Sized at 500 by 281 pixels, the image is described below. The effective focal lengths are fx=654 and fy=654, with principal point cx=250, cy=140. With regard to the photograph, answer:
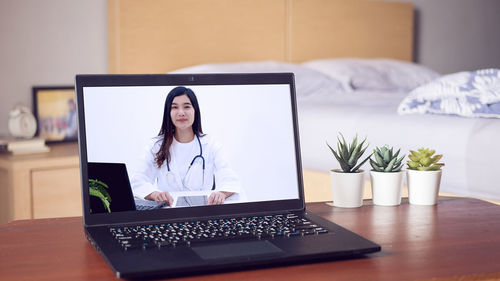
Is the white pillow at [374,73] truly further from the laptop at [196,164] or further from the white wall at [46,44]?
the laptop at [196,164]

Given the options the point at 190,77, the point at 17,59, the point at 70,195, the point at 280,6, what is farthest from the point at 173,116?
the point at 280,6

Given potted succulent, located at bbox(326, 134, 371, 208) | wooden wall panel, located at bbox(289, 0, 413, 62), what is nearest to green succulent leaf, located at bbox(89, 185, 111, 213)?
potted succulent, located at bbox(326, 134, 371, 208)

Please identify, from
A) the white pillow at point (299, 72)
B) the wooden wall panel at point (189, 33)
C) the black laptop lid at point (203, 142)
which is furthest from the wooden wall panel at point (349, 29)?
the black laptop lid at point (203, 142)

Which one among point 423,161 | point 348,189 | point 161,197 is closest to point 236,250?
point 161,197

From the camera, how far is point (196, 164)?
3.31 feet

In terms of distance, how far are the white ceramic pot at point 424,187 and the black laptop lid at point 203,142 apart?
9.6 inches

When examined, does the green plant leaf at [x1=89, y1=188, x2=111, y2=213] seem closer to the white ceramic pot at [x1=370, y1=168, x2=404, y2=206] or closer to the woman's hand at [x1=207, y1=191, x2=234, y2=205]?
the woman's hand at [x1=207, y1=191, x2=234, y2=205]

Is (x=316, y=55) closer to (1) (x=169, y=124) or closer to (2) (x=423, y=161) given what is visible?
(2) (x=423, y=161)

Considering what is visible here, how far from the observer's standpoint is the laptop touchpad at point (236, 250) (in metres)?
0.79

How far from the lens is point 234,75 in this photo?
3.50ft

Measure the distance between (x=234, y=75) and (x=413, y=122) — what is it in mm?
1215

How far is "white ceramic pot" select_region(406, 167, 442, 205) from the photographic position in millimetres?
1168

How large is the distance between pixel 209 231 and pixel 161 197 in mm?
115

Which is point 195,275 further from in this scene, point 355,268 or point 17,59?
point 17,59
